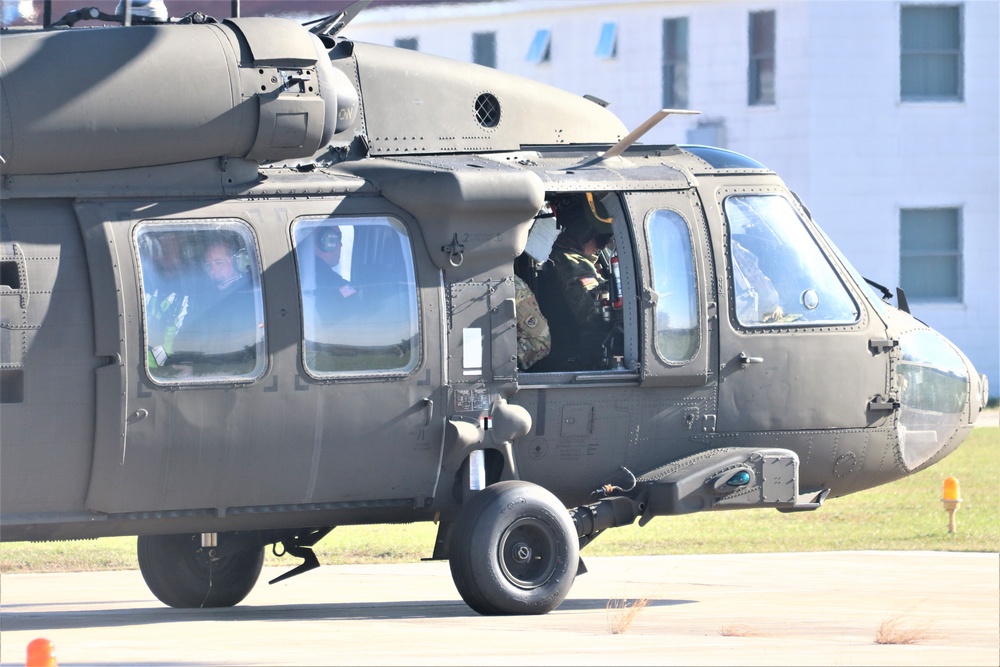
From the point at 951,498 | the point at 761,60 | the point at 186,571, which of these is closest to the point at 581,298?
the point at 186,571

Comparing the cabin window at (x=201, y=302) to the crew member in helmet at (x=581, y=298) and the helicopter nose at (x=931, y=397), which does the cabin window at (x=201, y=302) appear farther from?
the helicopter nose at (x=931, y=397)

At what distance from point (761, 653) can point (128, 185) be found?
4553mm

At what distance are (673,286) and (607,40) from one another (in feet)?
80.2

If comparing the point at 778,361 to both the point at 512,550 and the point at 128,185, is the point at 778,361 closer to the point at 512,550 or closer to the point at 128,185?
the point at 512,550

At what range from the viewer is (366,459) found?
11.0 meters

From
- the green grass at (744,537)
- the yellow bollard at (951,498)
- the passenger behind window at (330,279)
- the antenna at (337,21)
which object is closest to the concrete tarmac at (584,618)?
the green grass at (744,537)

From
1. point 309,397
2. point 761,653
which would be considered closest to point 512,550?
point 309,397

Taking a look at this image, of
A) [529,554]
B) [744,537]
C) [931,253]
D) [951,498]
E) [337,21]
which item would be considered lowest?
[744,537]

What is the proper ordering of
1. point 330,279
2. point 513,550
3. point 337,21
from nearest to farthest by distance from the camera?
point 330,279 < point 513,550 < point 337,21

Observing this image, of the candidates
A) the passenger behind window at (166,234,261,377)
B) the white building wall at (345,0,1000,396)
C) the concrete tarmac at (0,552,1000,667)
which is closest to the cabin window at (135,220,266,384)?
the passenger behind window at (166,234,261,377)

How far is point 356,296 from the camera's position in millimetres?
10930

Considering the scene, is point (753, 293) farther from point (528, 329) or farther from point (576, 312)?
point (528, 329)

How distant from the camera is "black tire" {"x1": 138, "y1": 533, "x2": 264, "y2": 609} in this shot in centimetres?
1264

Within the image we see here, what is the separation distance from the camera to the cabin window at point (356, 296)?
10820 millimetres
